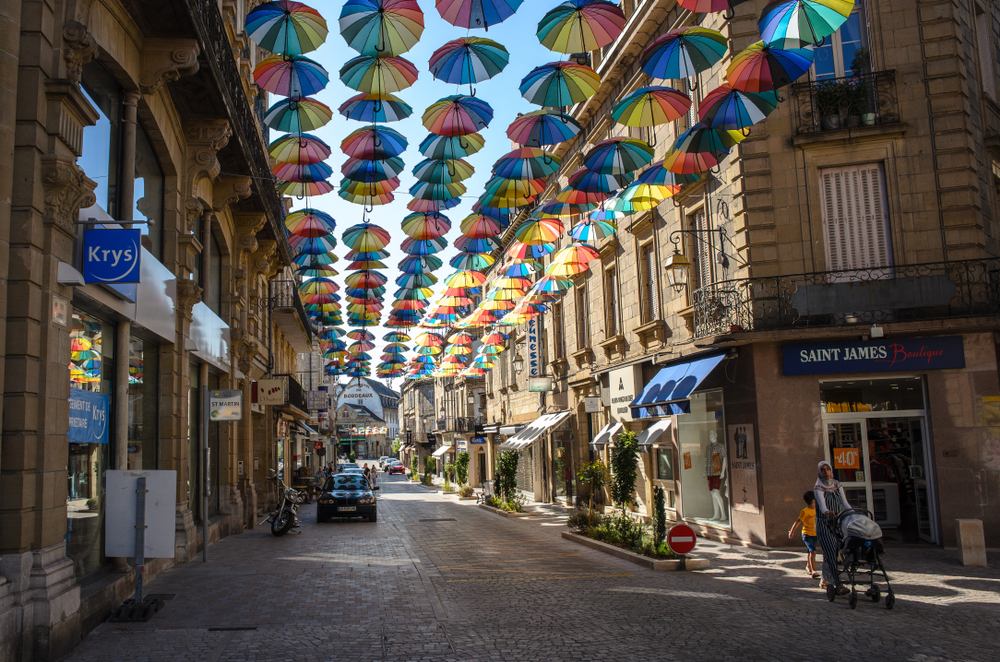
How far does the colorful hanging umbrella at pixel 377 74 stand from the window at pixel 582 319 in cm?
1496

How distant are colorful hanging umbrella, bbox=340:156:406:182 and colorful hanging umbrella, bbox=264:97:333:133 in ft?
4.12

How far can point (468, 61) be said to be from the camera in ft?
39.3

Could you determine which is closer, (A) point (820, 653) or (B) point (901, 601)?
(A) point (820, 653)

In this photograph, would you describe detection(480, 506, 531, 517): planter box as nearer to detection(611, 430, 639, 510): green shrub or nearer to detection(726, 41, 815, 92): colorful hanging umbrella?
detection(611, 430, 639, 510): green shrub

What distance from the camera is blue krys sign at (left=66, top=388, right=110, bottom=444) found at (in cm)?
875

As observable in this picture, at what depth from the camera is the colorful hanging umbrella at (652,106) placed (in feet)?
40.8

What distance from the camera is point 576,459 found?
2688cm

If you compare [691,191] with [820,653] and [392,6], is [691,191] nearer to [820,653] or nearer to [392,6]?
[392,6]

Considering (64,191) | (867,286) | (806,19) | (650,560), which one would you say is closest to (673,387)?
(867,286)

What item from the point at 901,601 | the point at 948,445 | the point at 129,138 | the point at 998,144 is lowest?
the point at 901,601

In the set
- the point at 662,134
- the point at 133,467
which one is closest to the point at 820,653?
the point at 133,467

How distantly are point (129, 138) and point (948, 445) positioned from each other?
551 inches

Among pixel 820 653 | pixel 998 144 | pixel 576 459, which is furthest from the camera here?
pixel 576 459

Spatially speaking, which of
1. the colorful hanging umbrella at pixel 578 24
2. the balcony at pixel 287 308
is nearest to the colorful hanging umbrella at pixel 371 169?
the colorful hanging umbrella at pixel 578 24
